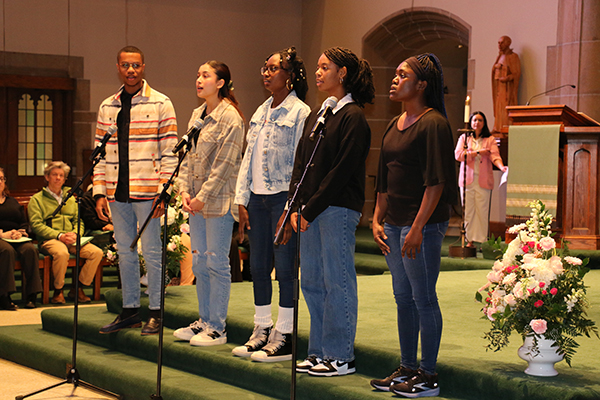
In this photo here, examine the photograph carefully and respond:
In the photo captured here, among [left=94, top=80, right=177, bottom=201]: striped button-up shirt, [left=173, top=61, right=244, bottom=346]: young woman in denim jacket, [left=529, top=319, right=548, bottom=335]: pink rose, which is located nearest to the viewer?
[left=529, top=319, right=548, bottom=335]: pink rose

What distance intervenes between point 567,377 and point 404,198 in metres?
0.87

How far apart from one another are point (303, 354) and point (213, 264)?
0.60m

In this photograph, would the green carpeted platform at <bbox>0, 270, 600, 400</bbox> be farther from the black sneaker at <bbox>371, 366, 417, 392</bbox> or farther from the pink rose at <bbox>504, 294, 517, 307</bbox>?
the pink rose at <bbox>504, 294, 517, 307</bbox>

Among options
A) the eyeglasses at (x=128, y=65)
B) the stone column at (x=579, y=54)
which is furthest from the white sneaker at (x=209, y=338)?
the stone column at (x=579, y=54)

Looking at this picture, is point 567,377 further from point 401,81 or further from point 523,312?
point 401,81

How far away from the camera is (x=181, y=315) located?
13.8 ft

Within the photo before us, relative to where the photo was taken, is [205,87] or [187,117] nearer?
[205,87]

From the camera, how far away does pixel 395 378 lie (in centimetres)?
287

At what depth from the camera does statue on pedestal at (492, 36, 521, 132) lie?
26.6 feet

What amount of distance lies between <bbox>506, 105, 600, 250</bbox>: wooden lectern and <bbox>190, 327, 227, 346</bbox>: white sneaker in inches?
139

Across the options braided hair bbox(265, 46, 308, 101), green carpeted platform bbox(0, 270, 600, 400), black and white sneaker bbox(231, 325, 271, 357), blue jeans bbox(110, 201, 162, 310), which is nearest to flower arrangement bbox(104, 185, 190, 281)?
green carpeted platform bbox(0, 270, 600, 400)

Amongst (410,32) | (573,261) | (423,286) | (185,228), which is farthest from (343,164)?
(410,32)

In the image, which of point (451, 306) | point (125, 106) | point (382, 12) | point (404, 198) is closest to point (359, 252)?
point (382, 12)

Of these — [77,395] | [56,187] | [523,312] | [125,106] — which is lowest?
[77,395]
